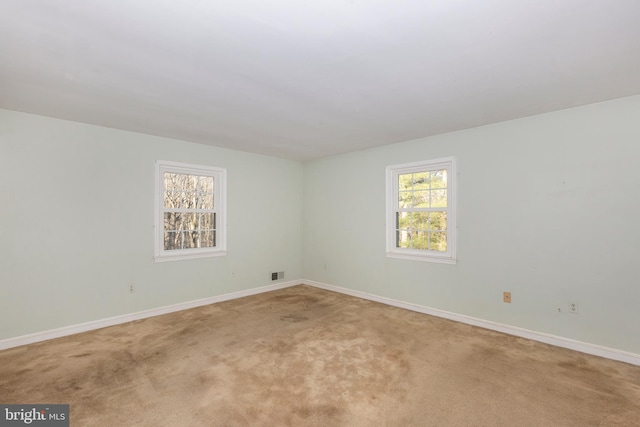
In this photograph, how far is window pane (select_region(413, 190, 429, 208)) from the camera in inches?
166

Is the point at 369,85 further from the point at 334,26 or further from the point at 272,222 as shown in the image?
the point at 272,222

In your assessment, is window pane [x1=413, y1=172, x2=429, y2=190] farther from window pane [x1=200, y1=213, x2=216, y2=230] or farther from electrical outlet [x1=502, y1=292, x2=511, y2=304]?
window pane [x1=200, y1=213, x2=216, y2=230]

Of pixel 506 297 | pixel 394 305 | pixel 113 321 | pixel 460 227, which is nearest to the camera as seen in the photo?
pixel 506 297

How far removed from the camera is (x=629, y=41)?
186 centimetres

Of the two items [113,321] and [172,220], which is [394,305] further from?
[113,321]

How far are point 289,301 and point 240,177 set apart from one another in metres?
2.15

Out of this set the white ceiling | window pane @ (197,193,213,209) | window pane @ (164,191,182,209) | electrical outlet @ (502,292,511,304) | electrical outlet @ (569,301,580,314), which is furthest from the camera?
window pane @ (197,193,213,209)

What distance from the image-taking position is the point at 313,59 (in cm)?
208

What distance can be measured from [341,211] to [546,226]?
9.38 ft

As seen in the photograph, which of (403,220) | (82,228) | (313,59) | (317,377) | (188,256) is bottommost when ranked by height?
(317,377)

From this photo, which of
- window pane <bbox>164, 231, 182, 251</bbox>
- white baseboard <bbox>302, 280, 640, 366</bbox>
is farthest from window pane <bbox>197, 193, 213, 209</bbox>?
white baseboard <bbox>302, 280, 640, 366</bbox>

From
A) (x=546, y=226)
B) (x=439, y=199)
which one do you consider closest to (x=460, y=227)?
(x=439, y=199)

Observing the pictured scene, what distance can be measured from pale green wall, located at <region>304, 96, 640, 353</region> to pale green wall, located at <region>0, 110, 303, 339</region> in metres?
3.16

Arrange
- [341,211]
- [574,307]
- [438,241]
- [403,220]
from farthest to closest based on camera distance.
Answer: [341,211], [403,220], [438,241], [574,307]
